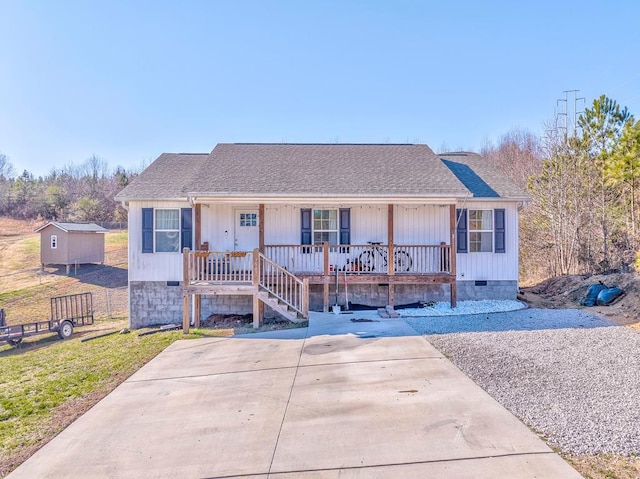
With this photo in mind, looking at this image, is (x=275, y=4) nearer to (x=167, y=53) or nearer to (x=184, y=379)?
(x=167, y=53)

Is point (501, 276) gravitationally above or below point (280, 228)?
below

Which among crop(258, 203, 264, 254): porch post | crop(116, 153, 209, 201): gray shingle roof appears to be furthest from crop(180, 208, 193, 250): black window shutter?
crop(258, 203, 264, 254): porch post

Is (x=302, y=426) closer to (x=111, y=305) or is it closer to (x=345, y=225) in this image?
(x=345, y=225)

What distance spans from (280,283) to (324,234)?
2.21 meters

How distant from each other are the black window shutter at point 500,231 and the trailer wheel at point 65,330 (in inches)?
537

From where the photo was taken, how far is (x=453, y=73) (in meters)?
21.7

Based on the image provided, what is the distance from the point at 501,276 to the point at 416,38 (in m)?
10.5

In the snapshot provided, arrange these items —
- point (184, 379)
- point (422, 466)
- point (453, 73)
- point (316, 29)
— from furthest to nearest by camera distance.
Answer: point (453, 73)
point (316, 29)
point (184, 379)
point (422, 466)

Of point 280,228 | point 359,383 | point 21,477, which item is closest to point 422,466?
point 359,383

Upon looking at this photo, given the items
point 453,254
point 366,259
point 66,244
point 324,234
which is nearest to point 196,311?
point 324,234

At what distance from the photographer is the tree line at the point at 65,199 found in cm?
4062

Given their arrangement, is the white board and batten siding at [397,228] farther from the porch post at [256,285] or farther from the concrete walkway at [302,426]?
the concrete walkway at [302,426]

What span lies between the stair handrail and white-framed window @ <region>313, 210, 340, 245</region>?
1.74 m

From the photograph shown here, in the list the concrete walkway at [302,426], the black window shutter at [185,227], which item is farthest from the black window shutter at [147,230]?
the concrete walkway at [302,426]
